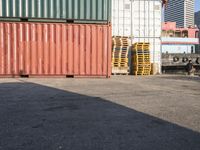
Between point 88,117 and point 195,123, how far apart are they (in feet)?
6.92

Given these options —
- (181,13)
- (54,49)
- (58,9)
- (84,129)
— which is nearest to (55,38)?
(54,49)

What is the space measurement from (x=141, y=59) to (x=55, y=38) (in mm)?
6103

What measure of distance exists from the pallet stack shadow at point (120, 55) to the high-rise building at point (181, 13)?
143 metres

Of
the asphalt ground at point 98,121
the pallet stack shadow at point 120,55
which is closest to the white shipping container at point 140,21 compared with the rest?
the pallet stack shadow at point 120,55

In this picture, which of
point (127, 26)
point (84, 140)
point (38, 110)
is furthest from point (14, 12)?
point (84, 140)

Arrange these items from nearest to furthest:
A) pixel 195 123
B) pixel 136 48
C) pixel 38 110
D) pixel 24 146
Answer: pixel 24 146, pixel 195 123, pixel 38 110, pixel 136 48

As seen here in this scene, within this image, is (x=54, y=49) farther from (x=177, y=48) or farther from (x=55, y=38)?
(x=177, y=48)

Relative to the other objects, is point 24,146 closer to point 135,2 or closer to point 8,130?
point 8,130

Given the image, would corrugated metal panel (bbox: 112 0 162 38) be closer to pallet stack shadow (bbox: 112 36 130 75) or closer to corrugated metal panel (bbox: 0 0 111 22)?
pallet stack shadow (bbox: 112 36 130 75)

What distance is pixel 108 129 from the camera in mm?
6574

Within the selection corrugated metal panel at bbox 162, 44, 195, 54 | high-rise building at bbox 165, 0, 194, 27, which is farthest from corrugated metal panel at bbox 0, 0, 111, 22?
high-rise building at bbox 165, 0, 194, 27

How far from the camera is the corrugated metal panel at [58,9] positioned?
58.8 feet

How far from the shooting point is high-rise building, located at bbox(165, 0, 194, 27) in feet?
534

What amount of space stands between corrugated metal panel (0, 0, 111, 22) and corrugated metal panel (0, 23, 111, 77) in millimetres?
439
